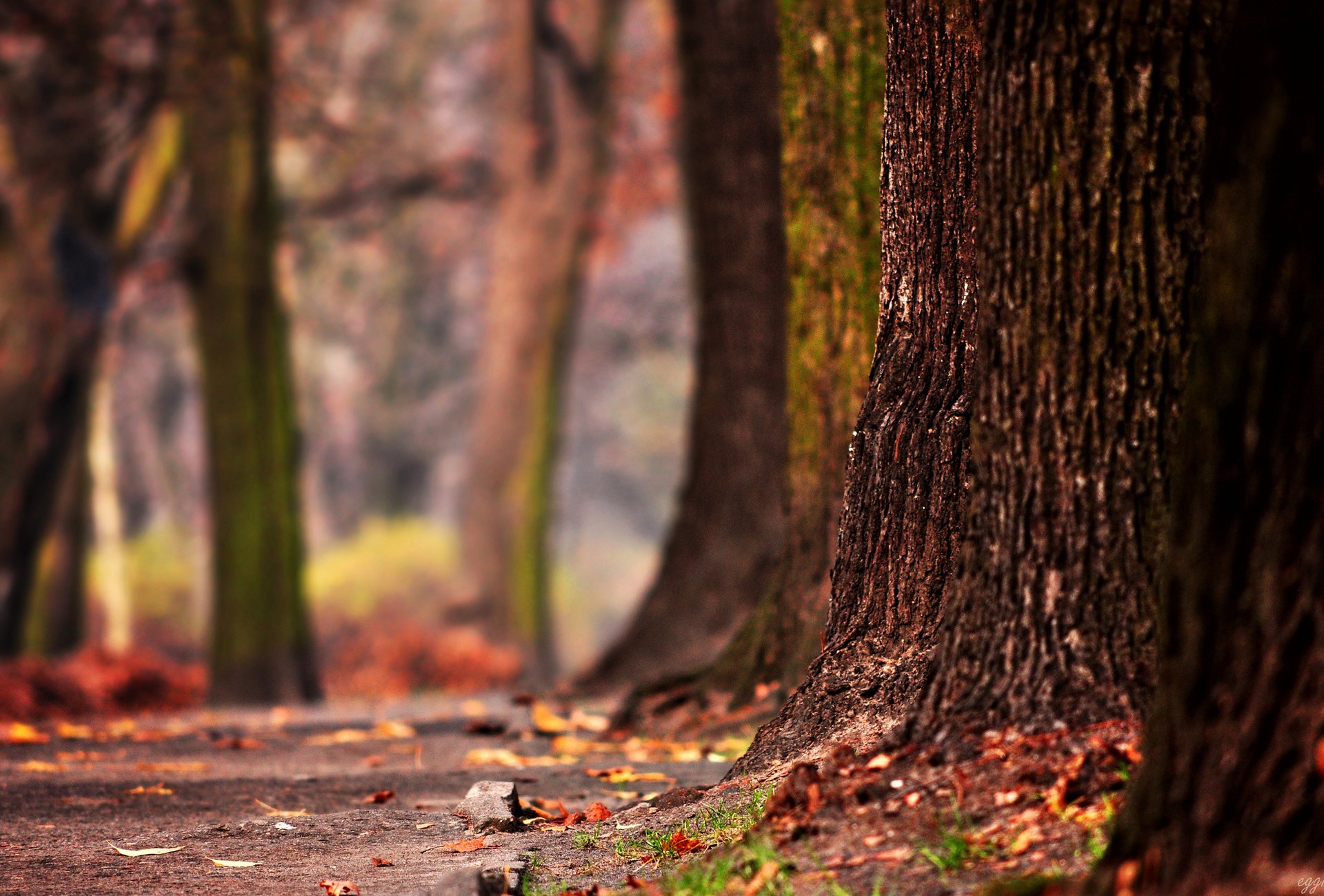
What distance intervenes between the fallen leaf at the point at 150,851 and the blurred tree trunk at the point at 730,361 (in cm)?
470

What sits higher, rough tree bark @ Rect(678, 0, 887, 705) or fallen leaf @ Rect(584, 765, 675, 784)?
rough tree bark @ Rect(678, 0, 887, 705)

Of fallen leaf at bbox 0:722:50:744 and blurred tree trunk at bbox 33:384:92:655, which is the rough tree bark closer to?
fallen leaf at bbox 0:722:50:744

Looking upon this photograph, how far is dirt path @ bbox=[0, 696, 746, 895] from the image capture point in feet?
13.8

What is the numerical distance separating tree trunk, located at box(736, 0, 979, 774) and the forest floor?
454 millimetres

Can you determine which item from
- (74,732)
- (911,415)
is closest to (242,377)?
(74,732)

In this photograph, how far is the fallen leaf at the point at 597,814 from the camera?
16.5 feet

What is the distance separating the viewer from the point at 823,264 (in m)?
6.79

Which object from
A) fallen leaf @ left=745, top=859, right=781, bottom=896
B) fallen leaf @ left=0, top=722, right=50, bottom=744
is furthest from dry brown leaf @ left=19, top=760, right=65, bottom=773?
Result: fallen leaf @ left=745, top=859, right=781, bottom=896

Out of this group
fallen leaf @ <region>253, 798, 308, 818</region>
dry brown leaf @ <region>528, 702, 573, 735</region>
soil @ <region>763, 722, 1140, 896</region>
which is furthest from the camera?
dry brown leaf @ <region>528, 702, 573, 735</region>

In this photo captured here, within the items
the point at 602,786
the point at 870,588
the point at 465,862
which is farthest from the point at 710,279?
the point at 465,862

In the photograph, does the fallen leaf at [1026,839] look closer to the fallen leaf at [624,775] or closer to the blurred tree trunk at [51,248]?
the fallen leaf at [624,775]

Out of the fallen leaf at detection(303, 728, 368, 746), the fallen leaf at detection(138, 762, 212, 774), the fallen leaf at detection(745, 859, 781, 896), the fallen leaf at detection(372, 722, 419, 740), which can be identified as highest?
the fallen leaf at detection(745, 859, 781, 896)

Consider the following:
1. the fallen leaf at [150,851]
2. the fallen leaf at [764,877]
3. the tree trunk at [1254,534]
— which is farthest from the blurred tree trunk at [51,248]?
the tree trunk at [1254,534]

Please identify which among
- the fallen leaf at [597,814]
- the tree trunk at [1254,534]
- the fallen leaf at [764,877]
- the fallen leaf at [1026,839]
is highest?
the tree trunk at [1254,534]
